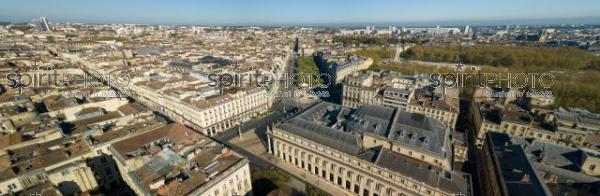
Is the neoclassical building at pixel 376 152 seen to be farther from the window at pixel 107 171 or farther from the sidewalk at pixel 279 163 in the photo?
the window at pixel 107 171

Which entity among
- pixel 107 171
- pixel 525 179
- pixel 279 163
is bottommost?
pixel 279 163

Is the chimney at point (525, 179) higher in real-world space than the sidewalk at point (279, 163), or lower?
higher

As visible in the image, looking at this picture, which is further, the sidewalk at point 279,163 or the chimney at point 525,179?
the sidewalk at point 279,163

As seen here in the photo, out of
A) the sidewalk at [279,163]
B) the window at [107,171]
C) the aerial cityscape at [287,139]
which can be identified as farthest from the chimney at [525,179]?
the window at [107,171]

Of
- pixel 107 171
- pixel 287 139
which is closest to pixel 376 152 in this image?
pixel 287 139

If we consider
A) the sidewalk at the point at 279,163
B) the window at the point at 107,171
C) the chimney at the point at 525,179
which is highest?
the chimney at the point at 525,179

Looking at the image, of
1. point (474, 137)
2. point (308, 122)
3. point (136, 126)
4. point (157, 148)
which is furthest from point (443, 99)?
point (136, 126)

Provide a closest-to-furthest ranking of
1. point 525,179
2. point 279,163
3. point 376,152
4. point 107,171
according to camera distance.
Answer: point 525,179 < point 376,152 < point 107,171 < point 279,163

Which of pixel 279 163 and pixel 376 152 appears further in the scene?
pixel 279 163

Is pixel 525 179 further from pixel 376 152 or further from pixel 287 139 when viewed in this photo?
pixel 287 139
